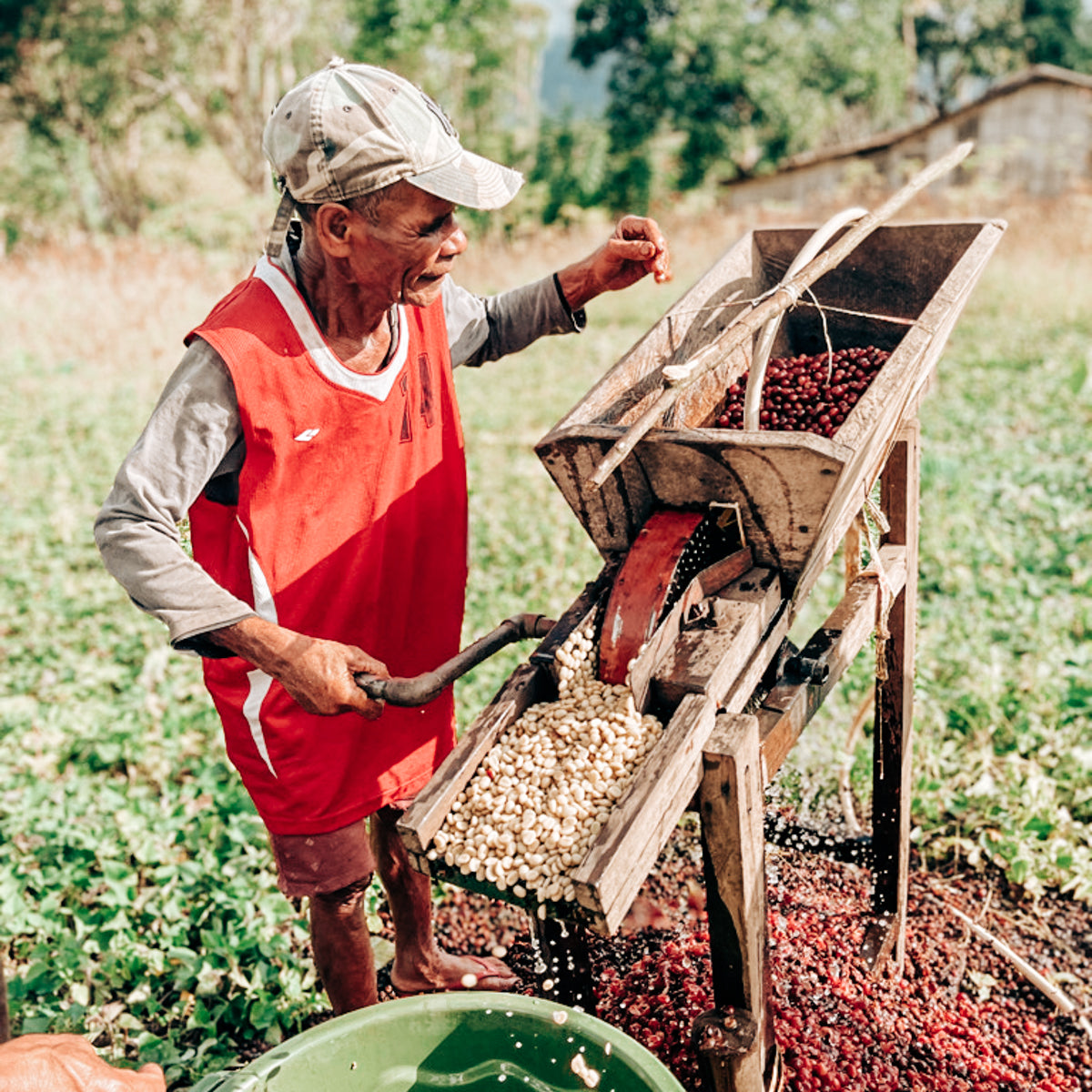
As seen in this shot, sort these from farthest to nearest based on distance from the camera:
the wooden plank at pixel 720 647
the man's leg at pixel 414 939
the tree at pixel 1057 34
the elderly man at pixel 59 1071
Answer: the tree at pixel 1057 34, the man's leg at pixel 414 939, the wooden plank at pixel 720 647, the elderly man at pixel 59 1071

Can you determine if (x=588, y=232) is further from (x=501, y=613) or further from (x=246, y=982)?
(x=246, y=982)

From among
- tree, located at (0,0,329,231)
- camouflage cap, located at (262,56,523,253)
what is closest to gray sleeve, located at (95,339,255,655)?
camouflage cap, located at (262,56,523,253)

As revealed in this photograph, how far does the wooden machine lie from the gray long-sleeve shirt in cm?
56

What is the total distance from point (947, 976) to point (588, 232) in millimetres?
15856

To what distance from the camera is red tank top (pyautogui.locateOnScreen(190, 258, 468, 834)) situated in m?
1.91

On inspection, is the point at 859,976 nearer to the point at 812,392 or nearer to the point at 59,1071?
the point at 812,392

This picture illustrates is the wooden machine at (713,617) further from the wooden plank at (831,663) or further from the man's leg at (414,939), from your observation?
the man's leg at (414,939)

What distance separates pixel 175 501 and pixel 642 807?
104 centimetres

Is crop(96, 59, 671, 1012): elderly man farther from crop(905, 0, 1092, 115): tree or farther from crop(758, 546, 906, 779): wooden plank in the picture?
crop(905, 0, 1092, 115): tree

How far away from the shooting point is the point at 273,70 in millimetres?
23156

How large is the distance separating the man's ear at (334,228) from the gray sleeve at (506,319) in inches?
22.1

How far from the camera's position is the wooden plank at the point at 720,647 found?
1625 millimetres

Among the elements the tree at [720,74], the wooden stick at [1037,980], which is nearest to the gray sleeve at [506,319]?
the wooden stick at [1037,980]

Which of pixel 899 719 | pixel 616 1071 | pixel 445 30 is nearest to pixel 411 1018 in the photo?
pixel 616 1071
